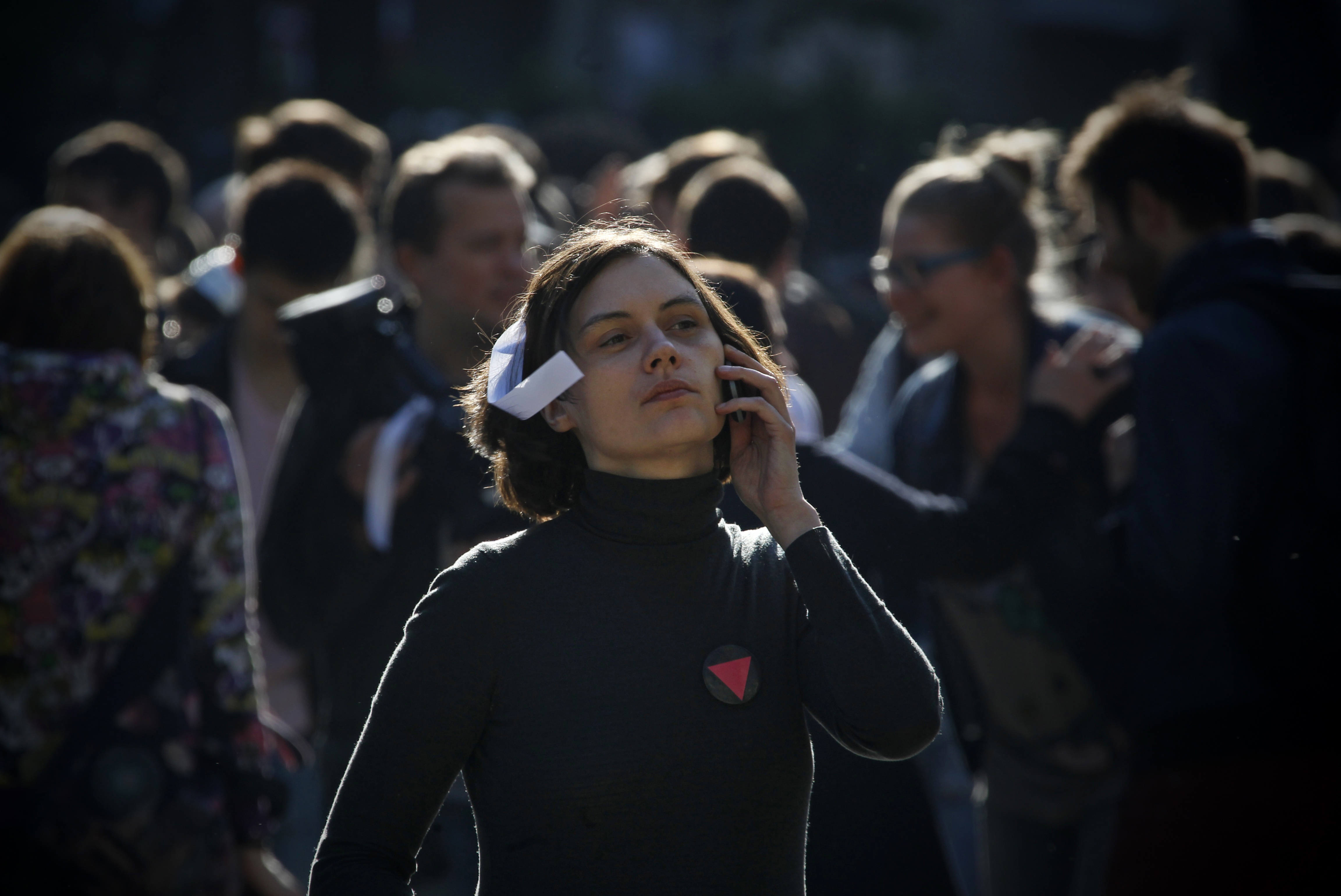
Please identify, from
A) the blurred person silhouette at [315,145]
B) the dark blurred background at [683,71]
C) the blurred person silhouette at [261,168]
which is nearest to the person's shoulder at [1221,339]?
the blurred person silhouette at [261,168]

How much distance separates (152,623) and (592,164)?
493cm

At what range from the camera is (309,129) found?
16.1ft

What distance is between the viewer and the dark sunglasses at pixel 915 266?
3.35m

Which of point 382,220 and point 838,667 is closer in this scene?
point 838,667

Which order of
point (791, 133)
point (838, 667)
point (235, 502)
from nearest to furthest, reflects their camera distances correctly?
point (838, 667) → point (235, 502) → point (791, 133)

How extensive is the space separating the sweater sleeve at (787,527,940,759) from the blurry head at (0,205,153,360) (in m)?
1.82

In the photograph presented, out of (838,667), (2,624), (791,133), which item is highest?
(838,667)

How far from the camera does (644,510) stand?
175cm

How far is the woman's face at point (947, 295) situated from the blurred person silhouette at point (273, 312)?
5.66 ft

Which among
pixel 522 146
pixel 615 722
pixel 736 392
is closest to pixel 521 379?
pixel 736 392

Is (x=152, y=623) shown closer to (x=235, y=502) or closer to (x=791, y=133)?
(x=235, y=502)

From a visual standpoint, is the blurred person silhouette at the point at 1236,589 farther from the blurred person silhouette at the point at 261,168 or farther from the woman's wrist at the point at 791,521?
the blurred person silhouette at the point at 261,168

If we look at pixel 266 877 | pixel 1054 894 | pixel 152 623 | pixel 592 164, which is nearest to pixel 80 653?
pixel 152 623

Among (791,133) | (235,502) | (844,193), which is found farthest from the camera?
(791,133)
